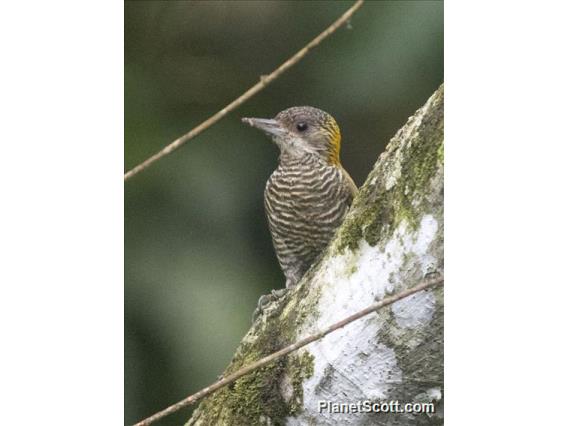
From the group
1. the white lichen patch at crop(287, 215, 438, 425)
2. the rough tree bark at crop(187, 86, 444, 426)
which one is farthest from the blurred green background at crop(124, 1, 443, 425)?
the white lichen patch at crop(287, 215, 438, 425)

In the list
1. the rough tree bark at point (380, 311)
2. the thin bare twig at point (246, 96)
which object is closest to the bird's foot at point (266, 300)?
the rough tree bark at point (380, 311)

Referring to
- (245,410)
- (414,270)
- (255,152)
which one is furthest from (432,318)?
(255,152)

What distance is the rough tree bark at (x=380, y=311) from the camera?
2.23m

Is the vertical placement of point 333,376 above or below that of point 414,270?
below

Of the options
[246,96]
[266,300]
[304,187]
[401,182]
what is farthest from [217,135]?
[246,96]

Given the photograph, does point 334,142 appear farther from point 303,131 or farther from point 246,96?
point 246,96

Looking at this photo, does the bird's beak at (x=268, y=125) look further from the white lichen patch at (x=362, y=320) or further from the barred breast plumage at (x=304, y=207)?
the white lichen patch at (x=362, y=320)

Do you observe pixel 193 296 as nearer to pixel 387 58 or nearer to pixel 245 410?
pixel 245 410

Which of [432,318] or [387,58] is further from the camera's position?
[387,58]

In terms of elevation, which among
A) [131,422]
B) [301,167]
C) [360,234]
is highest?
[301,167]

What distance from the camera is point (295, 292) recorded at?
2.54m

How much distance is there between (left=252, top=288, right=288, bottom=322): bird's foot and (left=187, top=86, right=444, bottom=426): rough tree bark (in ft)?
0.83

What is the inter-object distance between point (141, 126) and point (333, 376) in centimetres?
105

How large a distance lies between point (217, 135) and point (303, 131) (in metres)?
0.41
